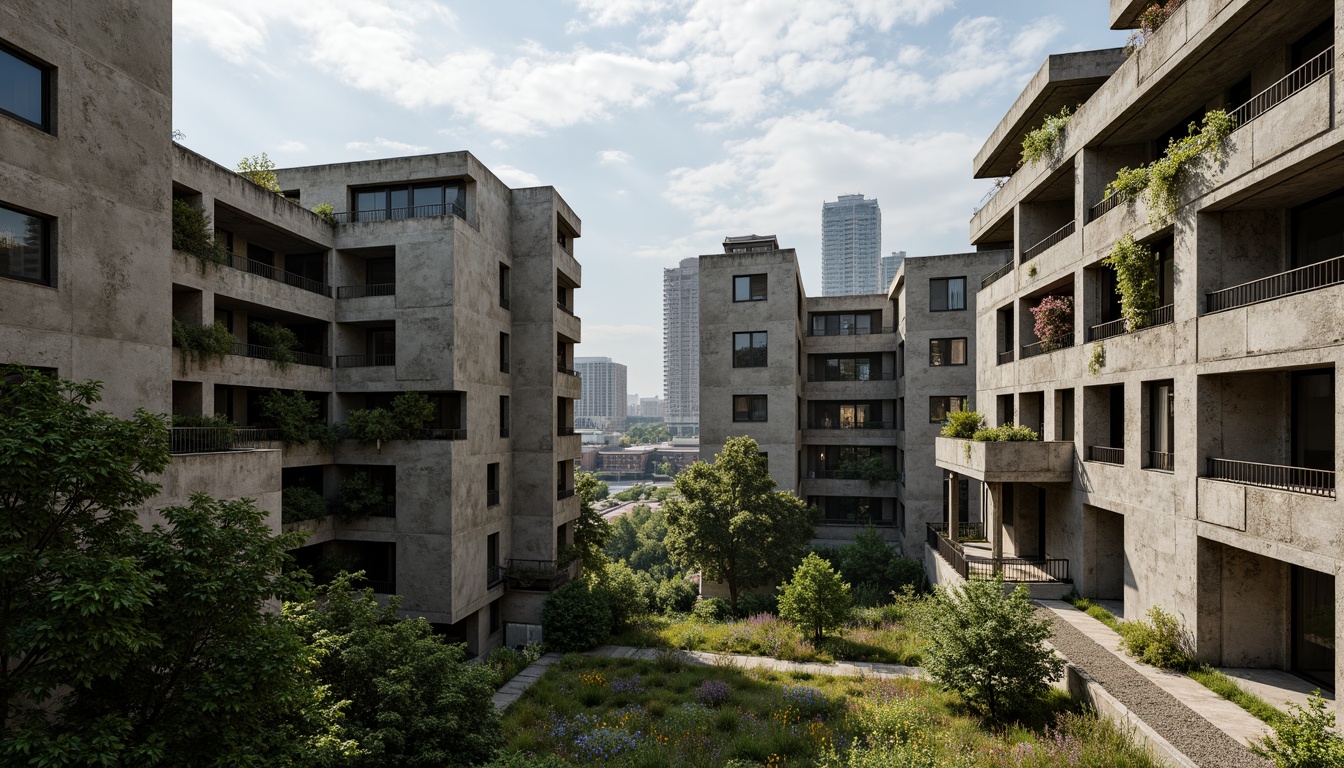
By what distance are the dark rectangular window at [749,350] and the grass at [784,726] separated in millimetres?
21668

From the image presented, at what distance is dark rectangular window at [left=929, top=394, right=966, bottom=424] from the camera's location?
38.2 meters

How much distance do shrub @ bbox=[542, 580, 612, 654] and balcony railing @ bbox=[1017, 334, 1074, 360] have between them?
2064cm

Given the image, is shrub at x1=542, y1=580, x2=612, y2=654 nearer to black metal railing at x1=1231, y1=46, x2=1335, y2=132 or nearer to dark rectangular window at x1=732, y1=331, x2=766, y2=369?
dark rectangular window at x1=732, y1=331, x2=766, y2=369

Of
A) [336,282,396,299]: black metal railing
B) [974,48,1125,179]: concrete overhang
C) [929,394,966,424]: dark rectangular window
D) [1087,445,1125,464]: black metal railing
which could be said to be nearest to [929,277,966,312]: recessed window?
[929,394,966,424]: dark rectangular window

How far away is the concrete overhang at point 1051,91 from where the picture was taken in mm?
20969

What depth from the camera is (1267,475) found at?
1423 centimetres

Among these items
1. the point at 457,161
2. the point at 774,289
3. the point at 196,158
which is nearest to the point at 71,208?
the point at 196,158

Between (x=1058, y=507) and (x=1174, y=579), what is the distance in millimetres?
7130

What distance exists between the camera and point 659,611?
35094 mm

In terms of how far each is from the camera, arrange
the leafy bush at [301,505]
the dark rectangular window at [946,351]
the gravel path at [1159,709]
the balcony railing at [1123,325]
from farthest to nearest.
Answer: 1. the dark rectangular window at [946,351]
2. the leafy bush at [301,505]
3. the balcony railing at [1123,325]
4. the gravel path at [1159,709]

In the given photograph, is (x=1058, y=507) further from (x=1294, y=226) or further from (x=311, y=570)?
(x=311, y=570)

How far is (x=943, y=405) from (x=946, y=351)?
3.40 meters

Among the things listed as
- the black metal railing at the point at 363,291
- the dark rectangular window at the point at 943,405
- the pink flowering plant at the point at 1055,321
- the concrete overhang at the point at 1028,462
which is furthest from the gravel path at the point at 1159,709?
the black metal railing at the point at 363,291

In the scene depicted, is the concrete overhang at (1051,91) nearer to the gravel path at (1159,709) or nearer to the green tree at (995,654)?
the green tree at (995,654)
